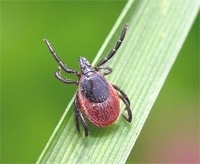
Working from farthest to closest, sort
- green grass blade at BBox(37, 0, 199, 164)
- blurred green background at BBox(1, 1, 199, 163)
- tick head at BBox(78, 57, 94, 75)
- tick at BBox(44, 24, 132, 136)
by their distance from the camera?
blurred green background at BBox(1, 1, 199, 163) → tick head at BBox(78, 57, 94, 75) → tick at BBox(44, 24, 132, 136) → green grass blade at BBox(37, 0, 199, 164)

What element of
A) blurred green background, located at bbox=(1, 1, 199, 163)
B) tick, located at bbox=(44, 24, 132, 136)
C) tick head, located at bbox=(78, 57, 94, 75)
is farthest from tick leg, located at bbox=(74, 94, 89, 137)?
blurred green background, located at bbox=(1, 1, 199, 163)

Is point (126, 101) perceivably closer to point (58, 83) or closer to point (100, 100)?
point (100, 100)

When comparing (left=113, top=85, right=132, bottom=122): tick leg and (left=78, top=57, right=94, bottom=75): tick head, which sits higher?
(left=78, top=57, right=94, bottom=75): tick head

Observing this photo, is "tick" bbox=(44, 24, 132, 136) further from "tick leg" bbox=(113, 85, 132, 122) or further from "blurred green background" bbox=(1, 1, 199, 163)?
"blurred green background" bbox=(1, 1, 199, 163)

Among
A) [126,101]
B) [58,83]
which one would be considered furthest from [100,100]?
[58,83]

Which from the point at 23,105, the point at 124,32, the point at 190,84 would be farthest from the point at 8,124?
Answer: the point at 190,84

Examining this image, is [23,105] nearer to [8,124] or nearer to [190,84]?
[8,124]
